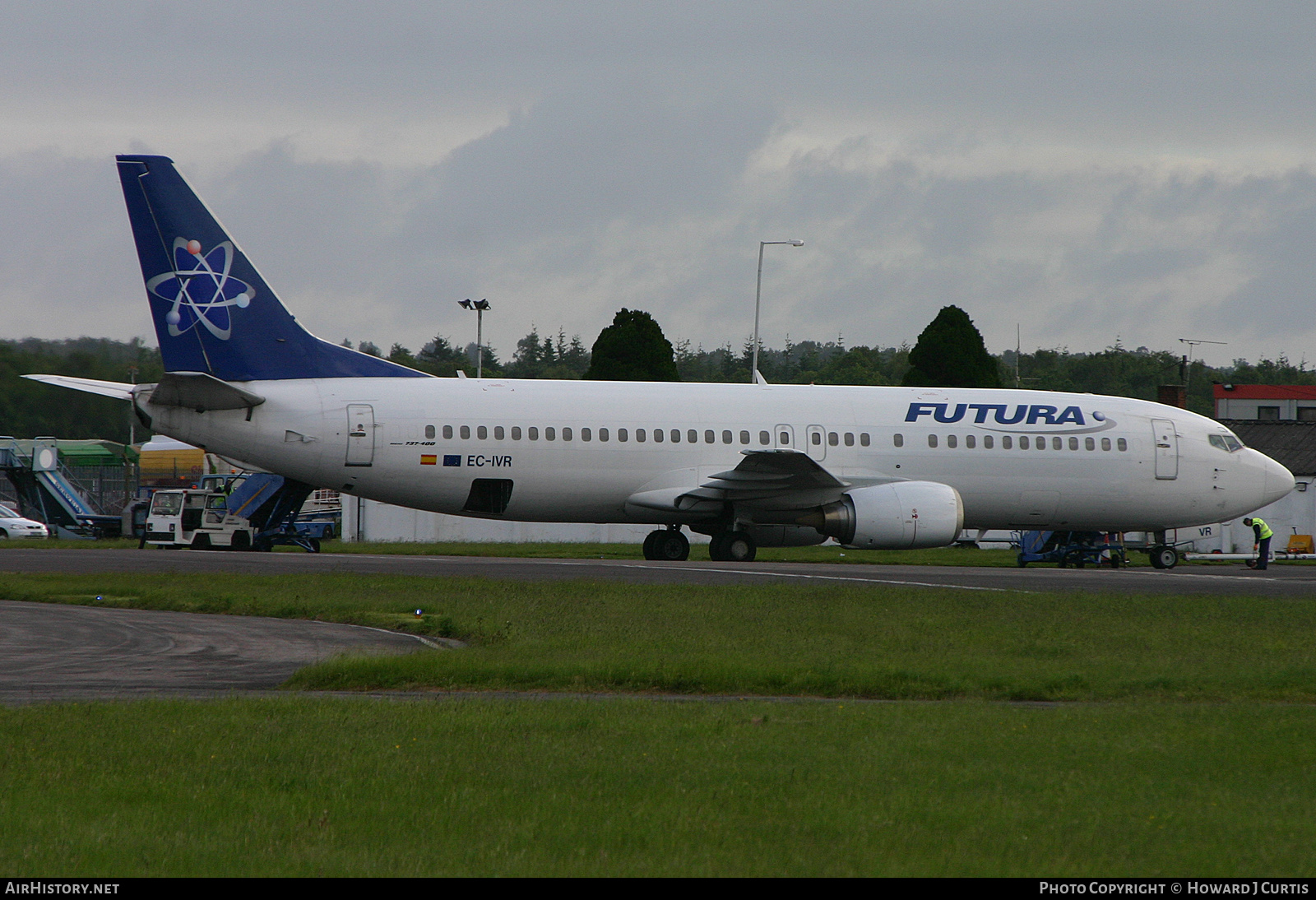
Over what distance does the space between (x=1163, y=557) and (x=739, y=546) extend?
32.4 ft

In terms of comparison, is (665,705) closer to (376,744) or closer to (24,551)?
(376,744)

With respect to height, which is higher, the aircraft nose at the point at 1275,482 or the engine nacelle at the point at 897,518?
the aircraft nose at the point at 1275,482

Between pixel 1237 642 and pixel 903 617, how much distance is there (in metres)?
3.44

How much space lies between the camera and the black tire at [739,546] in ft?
85.8

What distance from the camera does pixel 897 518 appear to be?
2419 centimetres

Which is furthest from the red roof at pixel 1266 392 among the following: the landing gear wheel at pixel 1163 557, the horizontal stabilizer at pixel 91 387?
the horizontal stabilizer at pixel 91 387

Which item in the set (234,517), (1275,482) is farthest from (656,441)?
(1275,482)

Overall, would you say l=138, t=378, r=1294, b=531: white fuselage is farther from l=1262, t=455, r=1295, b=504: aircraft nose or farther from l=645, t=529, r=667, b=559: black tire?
l=645, t=529, r=667, b=559: black tire

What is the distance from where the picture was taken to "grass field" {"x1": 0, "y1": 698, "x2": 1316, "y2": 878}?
5312 millimetres

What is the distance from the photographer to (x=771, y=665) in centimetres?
1082

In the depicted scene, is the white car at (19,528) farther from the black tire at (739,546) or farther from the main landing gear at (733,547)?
the black tire at (739,546)

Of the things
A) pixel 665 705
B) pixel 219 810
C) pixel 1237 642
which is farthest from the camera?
pixel 1237 642

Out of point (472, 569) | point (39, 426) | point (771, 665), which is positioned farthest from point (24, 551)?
point (771, 665)

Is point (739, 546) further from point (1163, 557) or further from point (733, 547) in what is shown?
point (1163, 557)
